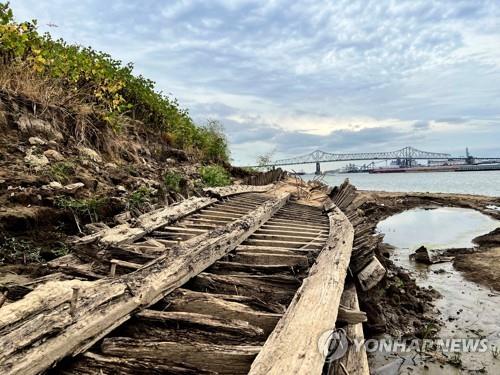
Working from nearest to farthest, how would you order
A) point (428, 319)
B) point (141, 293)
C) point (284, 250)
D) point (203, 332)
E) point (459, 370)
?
point (203, 332) < point (141, 293) < point (284, 250) < point (459, 370) < point (428, 319)

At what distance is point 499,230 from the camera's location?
40.7 ft

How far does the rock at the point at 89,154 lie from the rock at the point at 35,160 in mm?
1043

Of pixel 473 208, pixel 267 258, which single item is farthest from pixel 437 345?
pixel 473 208

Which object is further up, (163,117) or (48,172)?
(163,117)

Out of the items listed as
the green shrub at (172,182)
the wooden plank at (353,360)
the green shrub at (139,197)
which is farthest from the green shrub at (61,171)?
the wooden plank at (353,360)

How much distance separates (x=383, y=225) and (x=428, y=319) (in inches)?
420

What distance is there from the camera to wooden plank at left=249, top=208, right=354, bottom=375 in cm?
164

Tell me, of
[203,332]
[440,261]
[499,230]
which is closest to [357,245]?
[203,332]

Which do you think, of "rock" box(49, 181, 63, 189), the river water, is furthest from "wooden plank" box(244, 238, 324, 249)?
the river water

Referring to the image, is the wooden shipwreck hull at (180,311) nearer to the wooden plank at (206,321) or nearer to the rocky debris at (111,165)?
the wooden plank at (206,321)

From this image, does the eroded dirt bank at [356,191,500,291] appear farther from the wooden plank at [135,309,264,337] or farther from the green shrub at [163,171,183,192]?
the wooden plank at [135,309,264,337]

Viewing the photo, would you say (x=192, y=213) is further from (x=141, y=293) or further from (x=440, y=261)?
(x=440, y=261)

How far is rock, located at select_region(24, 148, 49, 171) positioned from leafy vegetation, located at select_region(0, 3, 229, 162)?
2.37 metres

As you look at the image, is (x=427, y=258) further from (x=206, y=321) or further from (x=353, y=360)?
(x=206, y=321)
